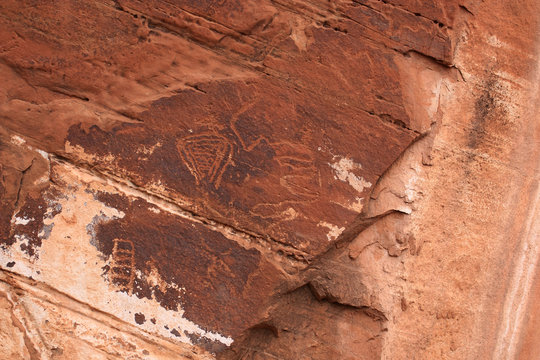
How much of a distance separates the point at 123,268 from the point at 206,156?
2.42 feet

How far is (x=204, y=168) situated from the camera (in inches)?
108

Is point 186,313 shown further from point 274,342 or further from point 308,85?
point 308,85

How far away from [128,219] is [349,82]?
1.42 metres

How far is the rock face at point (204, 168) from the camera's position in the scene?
270 centimetres

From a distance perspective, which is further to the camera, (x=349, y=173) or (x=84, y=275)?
(x=349, y=173)

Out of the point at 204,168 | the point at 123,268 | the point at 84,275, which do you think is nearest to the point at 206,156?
the point at 204,168

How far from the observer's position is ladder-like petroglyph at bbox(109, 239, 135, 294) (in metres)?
2.69

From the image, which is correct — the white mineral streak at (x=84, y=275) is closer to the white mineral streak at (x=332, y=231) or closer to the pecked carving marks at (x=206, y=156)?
the pecked carving marks at (x=206, y=156)

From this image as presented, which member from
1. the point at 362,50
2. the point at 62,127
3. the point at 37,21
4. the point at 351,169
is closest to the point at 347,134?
the point at 351,169

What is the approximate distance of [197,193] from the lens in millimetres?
2744

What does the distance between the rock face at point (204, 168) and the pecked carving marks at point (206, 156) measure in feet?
0.04

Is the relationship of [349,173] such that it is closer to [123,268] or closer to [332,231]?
[332,231]

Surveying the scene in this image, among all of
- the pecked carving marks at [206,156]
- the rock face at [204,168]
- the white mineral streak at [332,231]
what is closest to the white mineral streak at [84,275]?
the rock face at [204,168]

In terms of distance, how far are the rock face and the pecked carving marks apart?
0.01 metres
